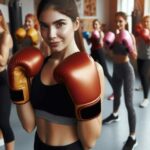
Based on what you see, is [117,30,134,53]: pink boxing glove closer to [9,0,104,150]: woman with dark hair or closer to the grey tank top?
the grey tank top

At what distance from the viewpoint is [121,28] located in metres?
2.21

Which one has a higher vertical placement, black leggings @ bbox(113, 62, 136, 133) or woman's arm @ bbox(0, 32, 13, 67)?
woman's arm @ bbox(0, 32, 13, 67)

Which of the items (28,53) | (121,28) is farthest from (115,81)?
(28,53)

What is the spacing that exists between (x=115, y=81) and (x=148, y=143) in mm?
546

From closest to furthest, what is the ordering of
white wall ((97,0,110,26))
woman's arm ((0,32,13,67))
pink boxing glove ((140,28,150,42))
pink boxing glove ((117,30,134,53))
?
1. woman's arm ((0,32,13,67))
2. pink boxing glove ((117,30,134,53))
3. pink boxing glove ((140,28,150,42))
4. white wall ((97,0,110,26))

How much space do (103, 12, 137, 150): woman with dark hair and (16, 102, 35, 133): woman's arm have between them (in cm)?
118

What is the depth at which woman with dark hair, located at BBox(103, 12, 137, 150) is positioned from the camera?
2.06 m

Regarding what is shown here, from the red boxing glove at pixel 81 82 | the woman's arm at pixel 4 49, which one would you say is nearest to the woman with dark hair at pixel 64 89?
the red boxing glove at pixel 81 82

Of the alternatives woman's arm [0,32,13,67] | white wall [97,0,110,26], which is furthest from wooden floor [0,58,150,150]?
white wall [97,0,110,26]

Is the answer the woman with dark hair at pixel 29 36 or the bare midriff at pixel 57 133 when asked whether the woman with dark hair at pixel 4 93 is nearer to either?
the bare midriff at pixel 57 133

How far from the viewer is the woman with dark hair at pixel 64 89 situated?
2.73 ft

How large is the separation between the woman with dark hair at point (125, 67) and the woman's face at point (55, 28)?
1278 millimetres

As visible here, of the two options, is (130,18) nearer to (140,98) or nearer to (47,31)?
(140,98)

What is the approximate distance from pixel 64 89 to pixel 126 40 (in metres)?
1.38
